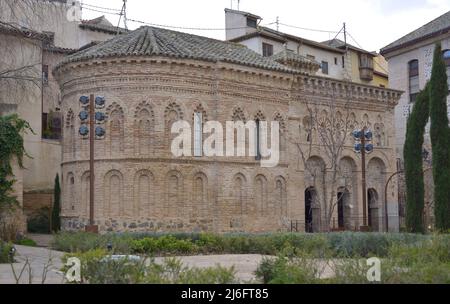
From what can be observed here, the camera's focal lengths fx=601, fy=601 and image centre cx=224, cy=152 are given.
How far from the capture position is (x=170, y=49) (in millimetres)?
26547

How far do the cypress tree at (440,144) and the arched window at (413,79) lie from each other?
1661 centimetres

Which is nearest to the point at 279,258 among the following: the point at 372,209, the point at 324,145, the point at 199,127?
the point at 199,127

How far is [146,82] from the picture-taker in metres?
25.9

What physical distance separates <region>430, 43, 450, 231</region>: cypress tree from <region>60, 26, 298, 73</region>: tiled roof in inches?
300

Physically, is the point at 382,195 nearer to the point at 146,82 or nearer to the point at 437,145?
the point at 437,145

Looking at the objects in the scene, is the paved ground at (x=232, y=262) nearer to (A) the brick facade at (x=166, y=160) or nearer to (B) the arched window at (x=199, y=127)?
(A) the brick facade at (x=166, y=160)

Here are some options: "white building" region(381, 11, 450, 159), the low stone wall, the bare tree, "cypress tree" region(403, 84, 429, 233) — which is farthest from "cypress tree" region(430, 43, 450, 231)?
the low stone wall

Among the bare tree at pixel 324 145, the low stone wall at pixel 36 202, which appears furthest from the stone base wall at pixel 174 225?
the low stone wall at pixel 36 202

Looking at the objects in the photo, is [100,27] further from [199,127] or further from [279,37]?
Result: [199,127]

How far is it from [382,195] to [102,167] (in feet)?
53.8

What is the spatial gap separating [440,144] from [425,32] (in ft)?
60.2

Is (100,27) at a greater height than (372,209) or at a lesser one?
greater

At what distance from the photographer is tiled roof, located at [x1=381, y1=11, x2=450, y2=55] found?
127 feet
